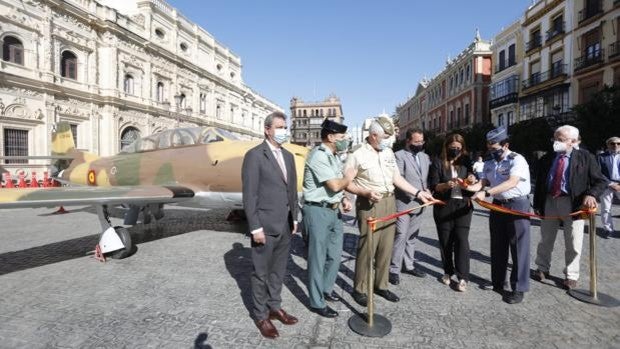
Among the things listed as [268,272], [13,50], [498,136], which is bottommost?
[268,272]

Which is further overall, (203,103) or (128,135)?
(203,103)

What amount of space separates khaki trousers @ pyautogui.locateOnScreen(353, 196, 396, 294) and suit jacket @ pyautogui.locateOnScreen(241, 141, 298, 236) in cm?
92

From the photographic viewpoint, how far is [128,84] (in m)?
30.9

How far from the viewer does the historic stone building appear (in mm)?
21406

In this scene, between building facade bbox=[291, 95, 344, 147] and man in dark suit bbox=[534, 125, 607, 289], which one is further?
building facade bbox=[291, 95, 344, 147]

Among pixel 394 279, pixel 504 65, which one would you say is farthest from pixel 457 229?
pixel 504 65

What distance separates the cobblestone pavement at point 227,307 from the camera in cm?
306

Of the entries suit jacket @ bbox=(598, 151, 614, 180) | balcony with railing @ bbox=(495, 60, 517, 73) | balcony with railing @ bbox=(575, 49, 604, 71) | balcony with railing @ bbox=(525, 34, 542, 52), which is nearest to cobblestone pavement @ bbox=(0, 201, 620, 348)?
suit jacket @ bbox=(598, 151, 614, 180)

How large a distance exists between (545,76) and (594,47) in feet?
14.9

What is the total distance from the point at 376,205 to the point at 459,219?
128cm

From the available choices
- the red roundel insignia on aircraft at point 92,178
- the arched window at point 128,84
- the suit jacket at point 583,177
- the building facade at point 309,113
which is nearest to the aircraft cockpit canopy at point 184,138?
the red roundel insignia on aircraft at point 92,178

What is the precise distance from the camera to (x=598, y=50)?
23609mm

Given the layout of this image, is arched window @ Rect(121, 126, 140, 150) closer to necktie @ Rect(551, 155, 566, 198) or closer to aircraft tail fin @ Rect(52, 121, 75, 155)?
aircraft tail fin @ Rect(52, 121, 75, 155)

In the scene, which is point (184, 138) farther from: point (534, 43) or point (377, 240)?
point (534, 43)
